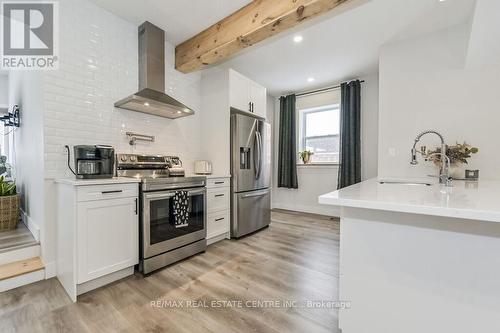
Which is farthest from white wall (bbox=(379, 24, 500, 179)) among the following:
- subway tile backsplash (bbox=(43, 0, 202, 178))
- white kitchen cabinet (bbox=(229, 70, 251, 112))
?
subway tile backsplash (bbox=(43, 0, 202, 178))

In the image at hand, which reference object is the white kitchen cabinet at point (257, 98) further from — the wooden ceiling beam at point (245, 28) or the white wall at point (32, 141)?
the white wall at point (32, 141)

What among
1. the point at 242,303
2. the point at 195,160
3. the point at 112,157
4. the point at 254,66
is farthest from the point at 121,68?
the point at 242,303

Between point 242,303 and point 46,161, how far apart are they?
6.88 feet

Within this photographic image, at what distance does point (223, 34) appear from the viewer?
247cm

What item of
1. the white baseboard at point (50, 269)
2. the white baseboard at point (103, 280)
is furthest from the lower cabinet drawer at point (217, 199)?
the white baseboard at point (50, 269)

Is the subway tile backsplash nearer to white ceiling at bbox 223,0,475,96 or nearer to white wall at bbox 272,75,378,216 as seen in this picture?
white ceiling at bbox 223,0,475,96

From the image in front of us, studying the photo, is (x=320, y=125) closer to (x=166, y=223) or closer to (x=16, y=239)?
(x=166, y=223)

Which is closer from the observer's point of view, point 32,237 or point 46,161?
point 46,161

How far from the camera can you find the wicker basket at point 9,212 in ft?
8.70

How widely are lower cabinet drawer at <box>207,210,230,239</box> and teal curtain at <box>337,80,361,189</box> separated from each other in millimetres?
2292

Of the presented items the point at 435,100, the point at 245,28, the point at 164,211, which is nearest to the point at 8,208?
the point at 164,211

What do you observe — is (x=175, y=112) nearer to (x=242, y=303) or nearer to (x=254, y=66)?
(x=254, y=66)

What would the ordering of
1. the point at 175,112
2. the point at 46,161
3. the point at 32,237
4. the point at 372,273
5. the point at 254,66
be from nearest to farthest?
the point at 372,273 < the point at 46,161 < the point at 32,237 < the point at 175,112 < the point at 254,66

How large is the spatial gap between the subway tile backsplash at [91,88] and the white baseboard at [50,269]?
0.80m
